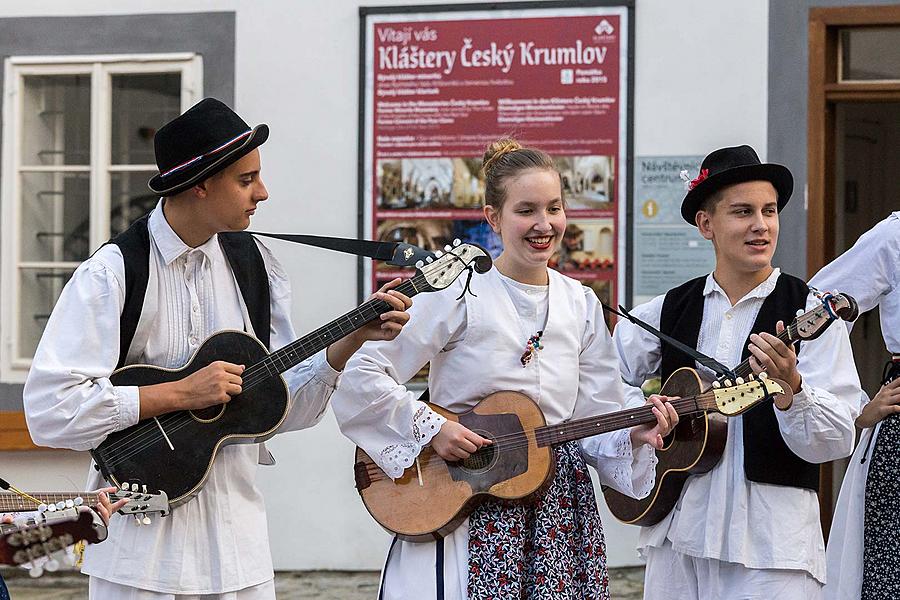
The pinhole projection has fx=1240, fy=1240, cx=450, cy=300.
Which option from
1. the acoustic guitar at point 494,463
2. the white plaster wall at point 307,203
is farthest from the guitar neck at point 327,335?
the white plaster wall at point 307,203

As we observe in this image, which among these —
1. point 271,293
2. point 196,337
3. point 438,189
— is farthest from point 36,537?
point 438,189

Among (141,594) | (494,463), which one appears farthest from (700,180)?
(141,594)

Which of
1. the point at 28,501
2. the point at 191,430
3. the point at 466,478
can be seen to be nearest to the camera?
the point at 28,501

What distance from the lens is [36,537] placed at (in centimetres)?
272

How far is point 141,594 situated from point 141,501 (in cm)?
23

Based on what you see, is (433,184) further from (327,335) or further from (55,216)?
(327,335)

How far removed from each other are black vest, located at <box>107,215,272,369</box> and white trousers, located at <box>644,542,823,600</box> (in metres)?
1.44

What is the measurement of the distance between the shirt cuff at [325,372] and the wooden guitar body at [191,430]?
0.69 feet

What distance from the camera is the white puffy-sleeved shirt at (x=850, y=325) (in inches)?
161

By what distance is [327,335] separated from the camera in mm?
3379

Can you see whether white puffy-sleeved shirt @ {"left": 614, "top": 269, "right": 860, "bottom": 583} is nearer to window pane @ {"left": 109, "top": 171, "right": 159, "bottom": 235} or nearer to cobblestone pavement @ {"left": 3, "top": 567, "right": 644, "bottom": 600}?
cobblestone pavement @ {"left": 3, "top": 567, "right": 644, "bottom": 600}

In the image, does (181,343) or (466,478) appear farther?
(466,478)

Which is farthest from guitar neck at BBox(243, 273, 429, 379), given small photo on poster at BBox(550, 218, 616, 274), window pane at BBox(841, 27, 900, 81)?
window pane at BBox(841, 27, 900, 81)

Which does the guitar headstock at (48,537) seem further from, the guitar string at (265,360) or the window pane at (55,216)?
the window pane at (55,216)
